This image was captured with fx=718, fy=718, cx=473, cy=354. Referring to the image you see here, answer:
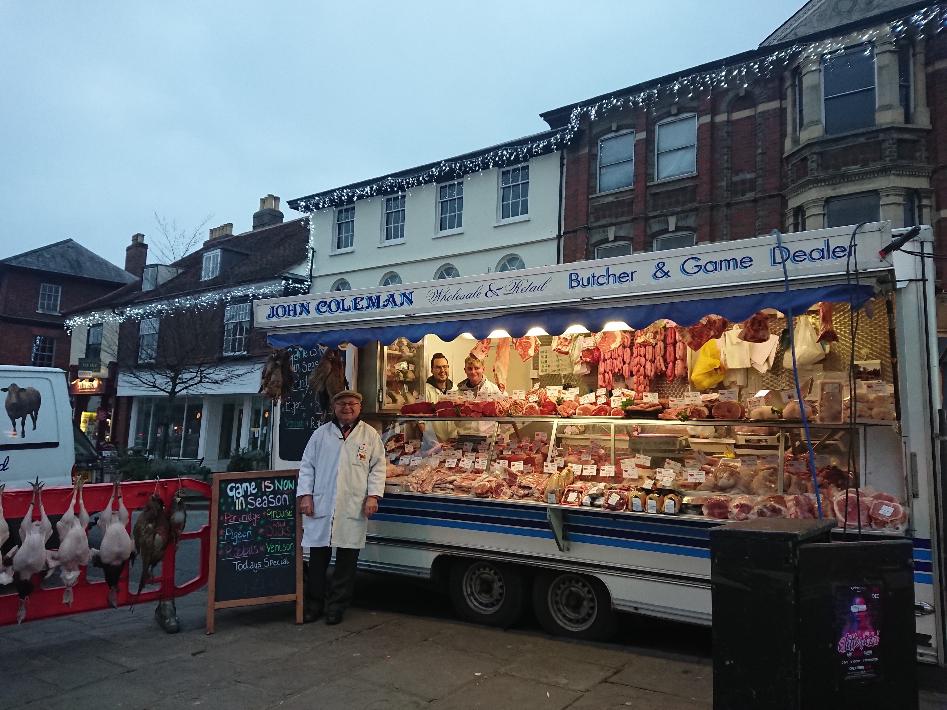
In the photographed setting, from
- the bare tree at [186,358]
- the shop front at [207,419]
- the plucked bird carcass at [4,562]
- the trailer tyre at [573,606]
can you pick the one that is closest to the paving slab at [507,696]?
the trailer tyre at [573,606]

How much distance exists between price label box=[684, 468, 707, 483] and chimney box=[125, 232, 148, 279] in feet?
125

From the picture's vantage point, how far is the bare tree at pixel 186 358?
2256cm

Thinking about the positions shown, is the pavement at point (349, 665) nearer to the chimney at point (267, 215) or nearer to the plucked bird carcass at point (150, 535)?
the plucked bird carcass at point (150, 535)

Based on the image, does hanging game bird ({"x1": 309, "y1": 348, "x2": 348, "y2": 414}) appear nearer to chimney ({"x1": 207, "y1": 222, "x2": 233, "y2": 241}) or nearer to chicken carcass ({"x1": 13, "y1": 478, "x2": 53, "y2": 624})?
chicken carcass ({"x1": 13, "y1": 478, "x2": 53, "y2": 624})

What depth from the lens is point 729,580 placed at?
3160 millimetres

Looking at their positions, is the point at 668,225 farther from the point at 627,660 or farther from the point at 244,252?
the point at 244,252

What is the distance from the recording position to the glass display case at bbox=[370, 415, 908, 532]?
200 inches

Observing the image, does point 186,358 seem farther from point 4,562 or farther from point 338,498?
point 4,562

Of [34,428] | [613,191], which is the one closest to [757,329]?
[34,428]

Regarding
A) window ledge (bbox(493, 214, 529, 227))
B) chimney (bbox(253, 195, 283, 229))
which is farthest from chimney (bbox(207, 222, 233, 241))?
window ledge (bbox(493, 214, 529, 227))

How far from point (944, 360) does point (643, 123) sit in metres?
9.89

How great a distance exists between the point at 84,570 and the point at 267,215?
29533 mm

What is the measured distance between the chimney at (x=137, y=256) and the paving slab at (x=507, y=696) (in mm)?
38381

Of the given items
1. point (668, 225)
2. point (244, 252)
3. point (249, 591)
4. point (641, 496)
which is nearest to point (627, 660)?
point (641, 496)
